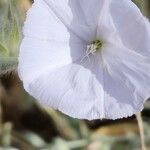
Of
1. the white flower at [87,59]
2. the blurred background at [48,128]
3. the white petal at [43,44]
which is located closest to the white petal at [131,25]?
the white flower at [87,59]

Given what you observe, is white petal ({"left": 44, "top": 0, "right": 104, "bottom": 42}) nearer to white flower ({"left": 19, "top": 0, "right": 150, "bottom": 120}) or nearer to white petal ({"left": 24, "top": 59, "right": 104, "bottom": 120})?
white flower ({"left": 19, "top": 0, "right": 150, "bottom": 120})

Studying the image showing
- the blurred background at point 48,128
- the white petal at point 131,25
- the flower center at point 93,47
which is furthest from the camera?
the blurred background at point 48,128

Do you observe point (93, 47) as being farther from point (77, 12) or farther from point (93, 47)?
point (77, 12)

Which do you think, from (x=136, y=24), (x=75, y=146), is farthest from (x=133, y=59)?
(x=75, y=146)

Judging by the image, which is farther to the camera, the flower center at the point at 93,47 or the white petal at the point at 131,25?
the flower center at the point at 93,47

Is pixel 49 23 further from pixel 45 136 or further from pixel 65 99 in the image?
pixel 45 136

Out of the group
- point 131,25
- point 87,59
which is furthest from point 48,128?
point 131,25

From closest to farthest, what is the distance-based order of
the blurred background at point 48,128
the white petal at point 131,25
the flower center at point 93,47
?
the white petal at point 131,25 → the flower center at point 93,47 → the blurred background at point 48,128

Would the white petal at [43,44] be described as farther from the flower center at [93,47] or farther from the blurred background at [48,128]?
the blurred background at [48,128]
